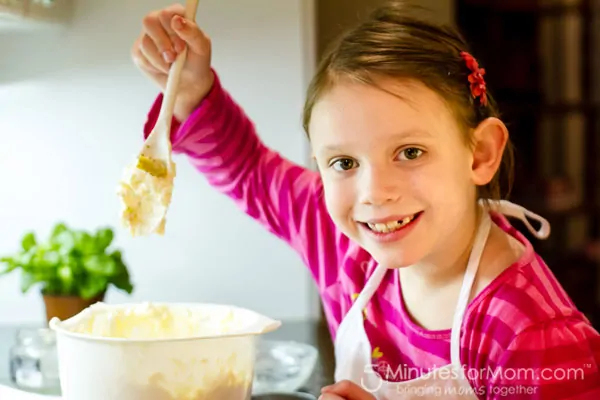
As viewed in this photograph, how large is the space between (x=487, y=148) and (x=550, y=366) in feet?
0.74

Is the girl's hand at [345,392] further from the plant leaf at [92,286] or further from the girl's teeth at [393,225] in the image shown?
the plant leaf at [92,286]

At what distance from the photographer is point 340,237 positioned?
989 mm

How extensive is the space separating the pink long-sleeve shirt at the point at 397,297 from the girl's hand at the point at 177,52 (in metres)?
0.02

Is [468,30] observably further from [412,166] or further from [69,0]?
[412,166]

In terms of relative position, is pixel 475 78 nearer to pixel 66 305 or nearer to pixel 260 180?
pixel 260 180

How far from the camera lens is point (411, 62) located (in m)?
0.77

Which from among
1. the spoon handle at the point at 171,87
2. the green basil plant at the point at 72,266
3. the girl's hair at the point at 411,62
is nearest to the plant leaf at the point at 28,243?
the green basil plant at the point at 72,266

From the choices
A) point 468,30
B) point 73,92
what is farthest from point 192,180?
point 468,30

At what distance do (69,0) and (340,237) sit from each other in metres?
0.62

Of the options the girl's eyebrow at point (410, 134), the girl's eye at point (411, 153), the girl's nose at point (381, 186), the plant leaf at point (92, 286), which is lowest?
the plant leaf at point (92, 286)

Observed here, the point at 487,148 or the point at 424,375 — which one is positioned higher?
the point at 487,148

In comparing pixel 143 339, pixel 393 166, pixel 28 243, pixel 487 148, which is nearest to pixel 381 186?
pixel 393 166

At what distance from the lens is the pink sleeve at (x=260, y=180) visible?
99cm

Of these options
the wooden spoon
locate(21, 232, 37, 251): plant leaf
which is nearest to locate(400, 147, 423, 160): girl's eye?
the wooden spoon
